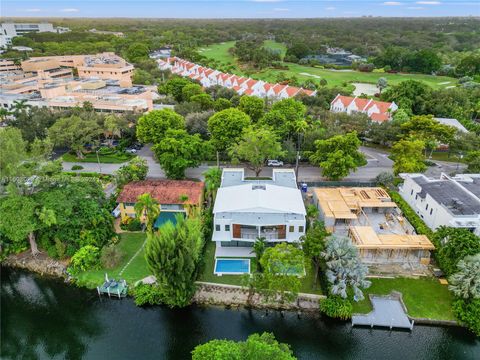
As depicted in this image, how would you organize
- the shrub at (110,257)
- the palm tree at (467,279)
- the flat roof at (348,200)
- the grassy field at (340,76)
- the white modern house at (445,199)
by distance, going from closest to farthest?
the palm tree at (467,279) → the shrub at (110,257) → the white modern house at (445,199) → the flat roof at (348,200) → the grassy field at (340,76)

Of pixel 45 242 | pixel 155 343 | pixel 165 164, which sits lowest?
pixel 155 343

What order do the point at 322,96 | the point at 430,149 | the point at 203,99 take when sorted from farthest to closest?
the point at 322,96 < the point at 203,99 < the point at 430,149

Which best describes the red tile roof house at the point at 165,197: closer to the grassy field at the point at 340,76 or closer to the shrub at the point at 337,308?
the shrub at the point at 337,308

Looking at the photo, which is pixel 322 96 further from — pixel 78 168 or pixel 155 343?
pixel 155 343

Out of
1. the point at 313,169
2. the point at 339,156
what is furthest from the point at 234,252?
the point at 313,169

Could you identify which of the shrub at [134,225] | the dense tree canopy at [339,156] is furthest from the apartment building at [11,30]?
the dense tree canopy at [339,156]

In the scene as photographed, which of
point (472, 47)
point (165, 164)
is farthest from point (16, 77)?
point (472, 47)
